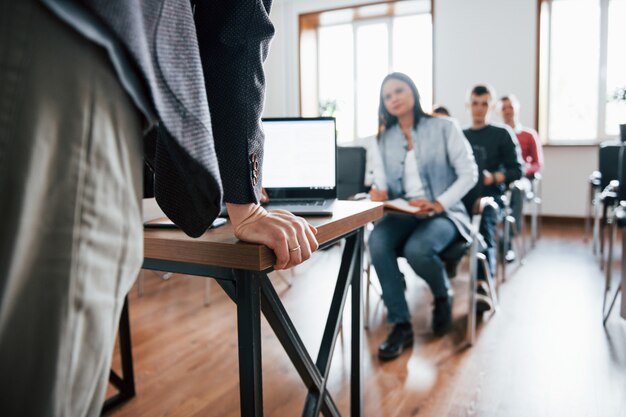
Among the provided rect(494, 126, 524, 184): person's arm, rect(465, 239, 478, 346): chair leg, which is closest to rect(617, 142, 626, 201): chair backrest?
rect(465, 239, 478, 346): chair leg

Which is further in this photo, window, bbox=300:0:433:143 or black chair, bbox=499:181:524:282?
window, bbox=300:0:433:143

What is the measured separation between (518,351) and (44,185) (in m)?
2.29

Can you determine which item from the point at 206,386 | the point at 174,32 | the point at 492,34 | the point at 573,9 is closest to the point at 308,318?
the point at 206,386

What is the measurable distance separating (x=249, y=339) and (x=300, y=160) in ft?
2.65

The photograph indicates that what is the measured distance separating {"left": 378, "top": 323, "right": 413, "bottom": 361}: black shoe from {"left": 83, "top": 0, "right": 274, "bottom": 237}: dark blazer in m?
1.64

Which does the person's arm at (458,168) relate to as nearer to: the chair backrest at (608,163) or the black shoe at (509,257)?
the black shoe at (509,257)

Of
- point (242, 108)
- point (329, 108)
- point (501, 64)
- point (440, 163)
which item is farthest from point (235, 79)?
point (329, 108)

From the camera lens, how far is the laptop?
5.26 ft

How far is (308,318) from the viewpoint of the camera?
2.81 metres

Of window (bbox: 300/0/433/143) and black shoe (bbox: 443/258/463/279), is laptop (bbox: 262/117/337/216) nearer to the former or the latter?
black shoe (bbox: 443/258/463/279)

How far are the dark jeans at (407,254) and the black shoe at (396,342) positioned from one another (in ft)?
0.13

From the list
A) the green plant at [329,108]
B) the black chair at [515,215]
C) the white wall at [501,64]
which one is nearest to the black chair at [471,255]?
the black chair at [515,215]

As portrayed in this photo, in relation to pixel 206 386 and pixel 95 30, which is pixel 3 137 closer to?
pixel 95 30

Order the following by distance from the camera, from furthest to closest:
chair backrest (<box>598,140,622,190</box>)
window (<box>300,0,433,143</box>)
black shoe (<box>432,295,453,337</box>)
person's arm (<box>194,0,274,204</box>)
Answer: window (<box>300,0,433,143</box>) < chair backrest (<box>598,140,622,190</box>) < black shoe (<box>432,295,453,337</box>) < person's arm (<box>194,0,274,204</box>)
